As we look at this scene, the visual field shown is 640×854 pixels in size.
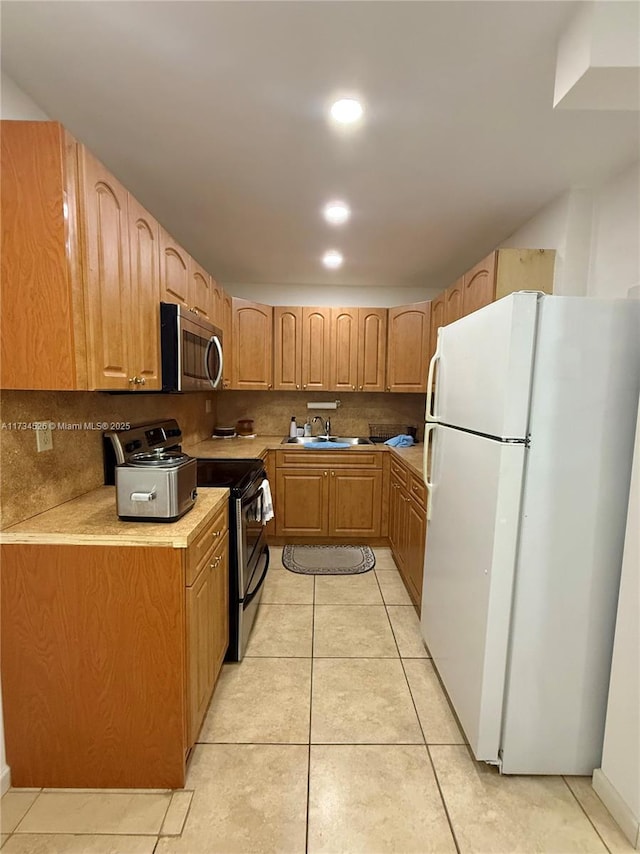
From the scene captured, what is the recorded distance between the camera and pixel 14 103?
4.76ft

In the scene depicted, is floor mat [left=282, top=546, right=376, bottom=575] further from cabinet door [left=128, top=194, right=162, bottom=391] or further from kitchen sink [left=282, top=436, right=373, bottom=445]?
cabinet door [left=128, top=194, right=162, bottom=391]

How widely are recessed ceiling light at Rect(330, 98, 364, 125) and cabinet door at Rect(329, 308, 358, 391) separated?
212 cm

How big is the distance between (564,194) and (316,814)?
308 centimetres

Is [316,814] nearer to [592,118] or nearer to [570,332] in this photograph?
[570,332]

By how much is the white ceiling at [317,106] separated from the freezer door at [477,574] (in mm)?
1309

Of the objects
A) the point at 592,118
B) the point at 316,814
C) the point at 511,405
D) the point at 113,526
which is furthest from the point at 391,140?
the point at 316,814

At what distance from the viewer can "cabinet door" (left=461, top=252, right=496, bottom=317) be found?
7.51ft

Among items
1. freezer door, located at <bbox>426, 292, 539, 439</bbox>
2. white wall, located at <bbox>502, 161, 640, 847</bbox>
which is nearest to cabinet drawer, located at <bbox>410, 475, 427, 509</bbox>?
freezer door, located at <bbox>426, 292, 539, 439</bbox>

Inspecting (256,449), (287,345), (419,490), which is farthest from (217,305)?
(419,490)

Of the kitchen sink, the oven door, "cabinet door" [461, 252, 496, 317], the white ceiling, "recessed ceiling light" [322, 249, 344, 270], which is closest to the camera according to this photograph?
the white ceiling

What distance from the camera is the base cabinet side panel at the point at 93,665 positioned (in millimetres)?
1291

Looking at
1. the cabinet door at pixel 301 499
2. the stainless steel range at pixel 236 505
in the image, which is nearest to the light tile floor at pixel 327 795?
the stainless steel range at pixel 236 505

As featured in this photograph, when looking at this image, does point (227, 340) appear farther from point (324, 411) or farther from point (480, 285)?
point (480, 285)

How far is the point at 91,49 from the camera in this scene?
129 centimetres
